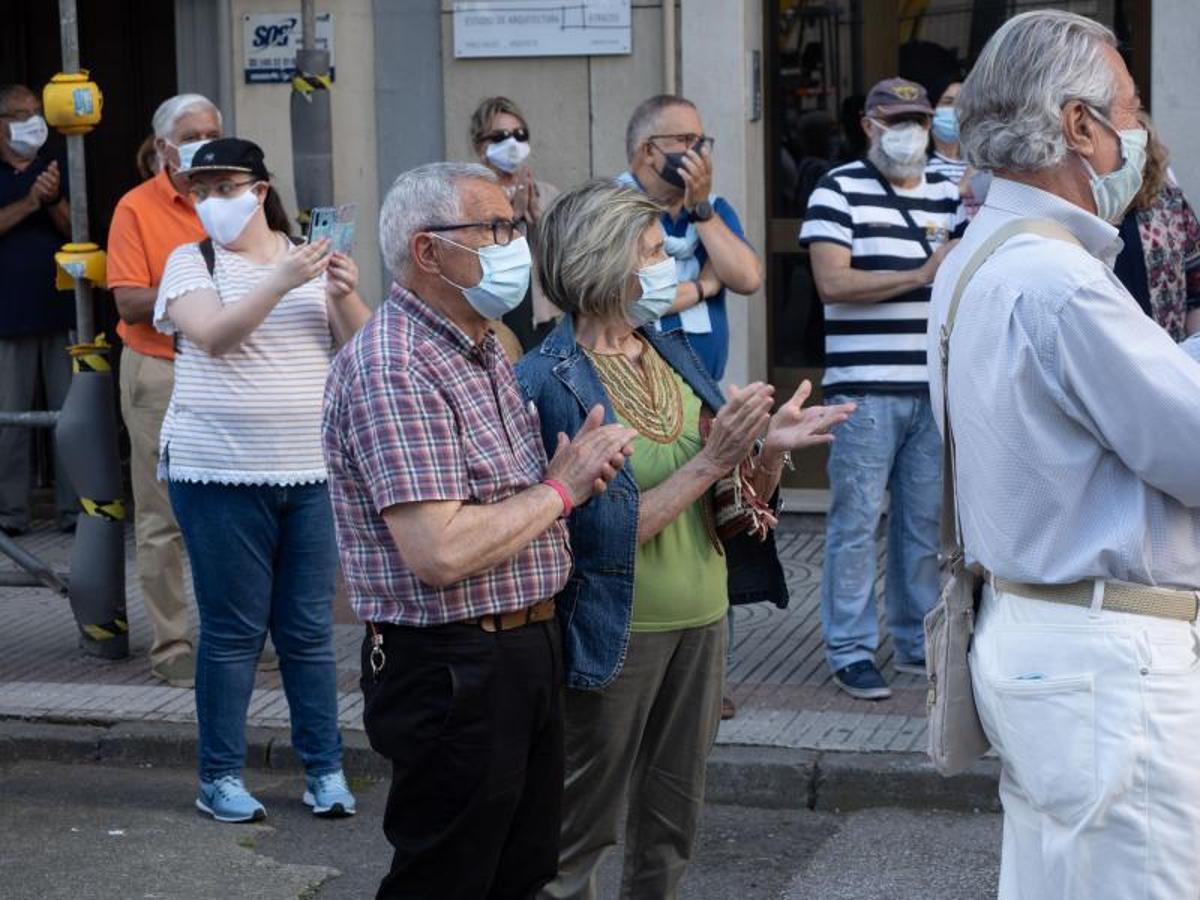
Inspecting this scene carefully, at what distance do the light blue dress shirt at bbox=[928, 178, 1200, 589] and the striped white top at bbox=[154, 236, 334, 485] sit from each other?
2.81 m

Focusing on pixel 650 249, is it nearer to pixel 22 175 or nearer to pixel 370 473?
pixel 370 473

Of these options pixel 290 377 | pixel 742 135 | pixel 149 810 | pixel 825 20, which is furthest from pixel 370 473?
pixel 825 20

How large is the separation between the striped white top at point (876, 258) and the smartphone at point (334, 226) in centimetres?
181

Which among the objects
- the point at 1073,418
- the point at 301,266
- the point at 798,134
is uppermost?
the point at 798,134

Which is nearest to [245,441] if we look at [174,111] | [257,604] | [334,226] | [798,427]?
[257,604]

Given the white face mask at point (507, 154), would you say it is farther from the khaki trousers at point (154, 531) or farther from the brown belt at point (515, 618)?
the brown belt at point (515, 618)

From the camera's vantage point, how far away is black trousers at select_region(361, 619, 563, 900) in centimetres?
368

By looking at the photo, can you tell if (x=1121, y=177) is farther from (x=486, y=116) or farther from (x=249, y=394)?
(x=486, y=116)

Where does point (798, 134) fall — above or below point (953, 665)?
above

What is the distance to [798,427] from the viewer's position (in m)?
4.09

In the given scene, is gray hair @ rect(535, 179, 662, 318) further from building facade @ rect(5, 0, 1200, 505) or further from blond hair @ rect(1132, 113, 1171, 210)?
building facade @ rect(5, 0, 1200, 505)

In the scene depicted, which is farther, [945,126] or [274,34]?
[274,34]

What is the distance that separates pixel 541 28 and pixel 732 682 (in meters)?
3.71

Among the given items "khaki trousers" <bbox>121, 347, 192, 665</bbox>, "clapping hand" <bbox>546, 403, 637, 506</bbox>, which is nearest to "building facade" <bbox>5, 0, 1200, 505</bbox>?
"khaki trousers" <bbox>121, 347, 192, 665</bbox>
